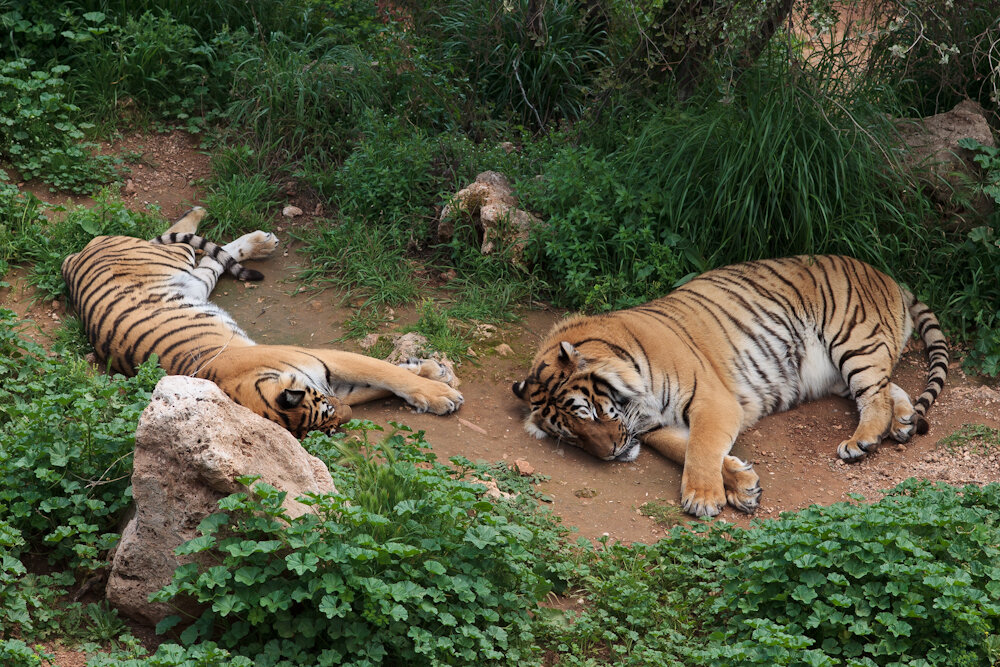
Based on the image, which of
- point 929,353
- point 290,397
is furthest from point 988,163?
point 290,397

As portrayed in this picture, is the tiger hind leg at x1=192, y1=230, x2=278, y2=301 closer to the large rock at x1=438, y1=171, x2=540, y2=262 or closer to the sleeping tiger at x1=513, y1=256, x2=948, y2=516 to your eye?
the large rock at x1=438, y1=171, x2=540, y2=262

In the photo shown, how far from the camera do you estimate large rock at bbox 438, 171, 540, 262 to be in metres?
6.07

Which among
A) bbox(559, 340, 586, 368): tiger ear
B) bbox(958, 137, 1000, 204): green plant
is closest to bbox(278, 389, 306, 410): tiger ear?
bbox(559, 340, 586, 368): tiger ear

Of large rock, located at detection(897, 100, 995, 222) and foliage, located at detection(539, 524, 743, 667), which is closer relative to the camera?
foliage, located at detection(539, 524, 743, 667)

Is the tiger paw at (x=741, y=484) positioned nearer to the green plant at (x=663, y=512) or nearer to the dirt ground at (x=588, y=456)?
the dirt ground at (x=588, y=456)

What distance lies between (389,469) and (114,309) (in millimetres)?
2707

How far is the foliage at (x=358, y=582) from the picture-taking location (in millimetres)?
2949

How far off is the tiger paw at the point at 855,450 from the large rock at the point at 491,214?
7.55ft

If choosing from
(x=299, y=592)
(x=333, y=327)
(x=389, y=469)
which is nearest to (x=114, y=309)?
(x=333, y=327)

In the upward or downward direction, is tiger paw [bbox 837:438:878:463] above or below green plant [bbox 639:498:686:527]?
above

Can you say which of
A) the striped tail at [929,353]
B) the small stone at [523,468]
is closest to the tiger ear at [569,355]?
the small stone at [523,468]

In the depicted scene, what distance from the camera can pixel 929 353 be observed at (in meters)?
5.54

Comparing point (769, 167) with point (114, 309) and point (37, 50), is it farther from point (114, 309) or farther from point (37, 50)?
point (37, 50)

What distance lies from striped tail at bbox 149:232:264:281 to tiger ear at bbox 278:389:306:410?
77.4 inches
